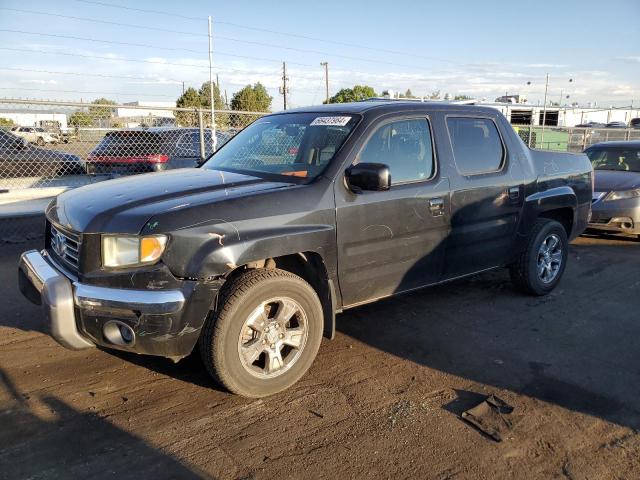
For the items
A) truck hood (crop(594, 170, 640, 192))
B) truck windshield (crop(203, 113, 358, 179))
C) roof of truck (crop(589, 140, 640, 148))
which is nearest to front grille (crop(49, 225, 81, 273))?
truck windshield (crop(203, 113, 358, 179))

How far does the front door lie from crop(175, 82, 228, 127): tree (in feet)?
17.7

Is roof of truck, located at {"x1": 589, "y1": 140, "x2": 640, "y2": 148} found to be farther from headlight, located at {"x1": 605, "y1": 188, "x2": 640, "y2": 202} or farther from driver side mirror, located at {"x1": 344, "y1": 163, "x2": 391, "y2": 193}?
driver side mirror, located at {"x1": 344, "y1": 163, "x2": 391, "y2": 193}

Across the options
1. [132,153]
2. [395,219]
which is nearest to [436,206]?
[395,219]

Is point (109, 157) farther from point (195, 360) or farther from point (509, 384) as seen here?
point (509, 384)

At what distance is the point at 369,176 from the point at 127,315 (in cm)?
172

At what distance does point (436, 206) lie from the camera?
13.9ft

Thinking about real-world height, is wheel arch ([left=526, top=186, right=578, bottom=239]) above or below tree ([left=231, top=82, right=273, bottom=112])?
below

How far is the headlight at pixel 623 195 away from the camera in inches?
321

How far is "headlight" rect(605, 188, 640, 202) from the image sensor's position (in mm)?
8156

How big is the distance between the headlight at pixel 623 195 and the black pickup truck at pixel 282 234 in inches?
147

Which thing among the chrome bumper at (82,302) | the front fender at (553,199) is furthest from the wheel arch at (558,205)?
the chrome bumper at (82,302)

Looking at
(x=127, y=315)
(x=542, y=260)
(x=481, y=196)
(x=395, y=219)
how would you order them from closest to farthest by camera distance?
(x=127, y=315) → (x=395, y=219) → (x=481, y=196) → (x=542, y=260)

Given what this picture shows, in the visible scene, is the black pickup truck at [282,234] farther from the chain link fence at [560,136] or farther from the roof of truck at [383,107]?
the chain link fence at [560,136]

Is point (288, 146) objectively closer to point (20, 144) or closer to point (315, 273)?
point (315, 273)
